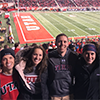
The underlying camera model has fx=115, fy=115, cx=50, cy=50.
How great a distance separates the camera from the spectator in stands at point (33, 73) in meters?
2.64

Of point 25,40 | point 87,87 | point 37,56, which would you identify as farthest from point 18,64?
point 25,40

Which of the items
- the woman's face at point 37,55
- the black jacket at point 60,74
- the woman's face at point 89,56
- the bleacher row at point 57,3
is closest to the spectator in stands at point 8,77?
the woman's face at point 37,55

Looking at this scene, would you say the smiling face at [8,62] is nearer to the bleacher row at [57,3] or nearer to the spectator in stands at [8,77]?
the spectator in stands at [8,77]

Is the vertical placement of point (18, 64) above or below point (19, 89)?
above

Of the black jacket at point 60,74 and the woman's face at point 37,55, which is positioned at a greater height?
the woman's face at point 37,55

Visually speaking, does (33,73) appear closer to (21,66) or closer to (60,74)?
(21,66)

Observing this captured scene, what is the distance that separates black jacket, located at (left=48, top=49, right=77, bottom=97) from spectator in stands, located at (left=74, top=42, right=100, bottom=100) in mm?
191

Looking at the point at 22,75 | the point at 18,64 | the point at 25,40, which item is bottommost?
the point at 25,40

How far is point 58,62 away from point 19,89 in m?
1.13

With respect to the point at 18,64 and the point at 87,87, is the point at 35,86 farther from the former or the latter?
the point at 87,87

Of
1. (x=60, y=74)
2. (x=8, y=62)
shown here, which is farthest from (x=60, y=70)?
(x=8, y=62)

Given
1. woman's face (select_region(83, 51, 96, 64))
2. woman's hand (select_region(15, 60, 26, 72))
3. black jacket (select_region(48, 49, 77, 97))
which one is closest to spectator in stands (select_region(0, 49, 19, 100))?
woman's hand (select_region(15, 60, 26, 72))

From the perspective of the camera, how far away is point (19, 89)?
8.94 feet

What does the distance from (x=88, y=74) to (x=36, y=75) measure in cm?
119
